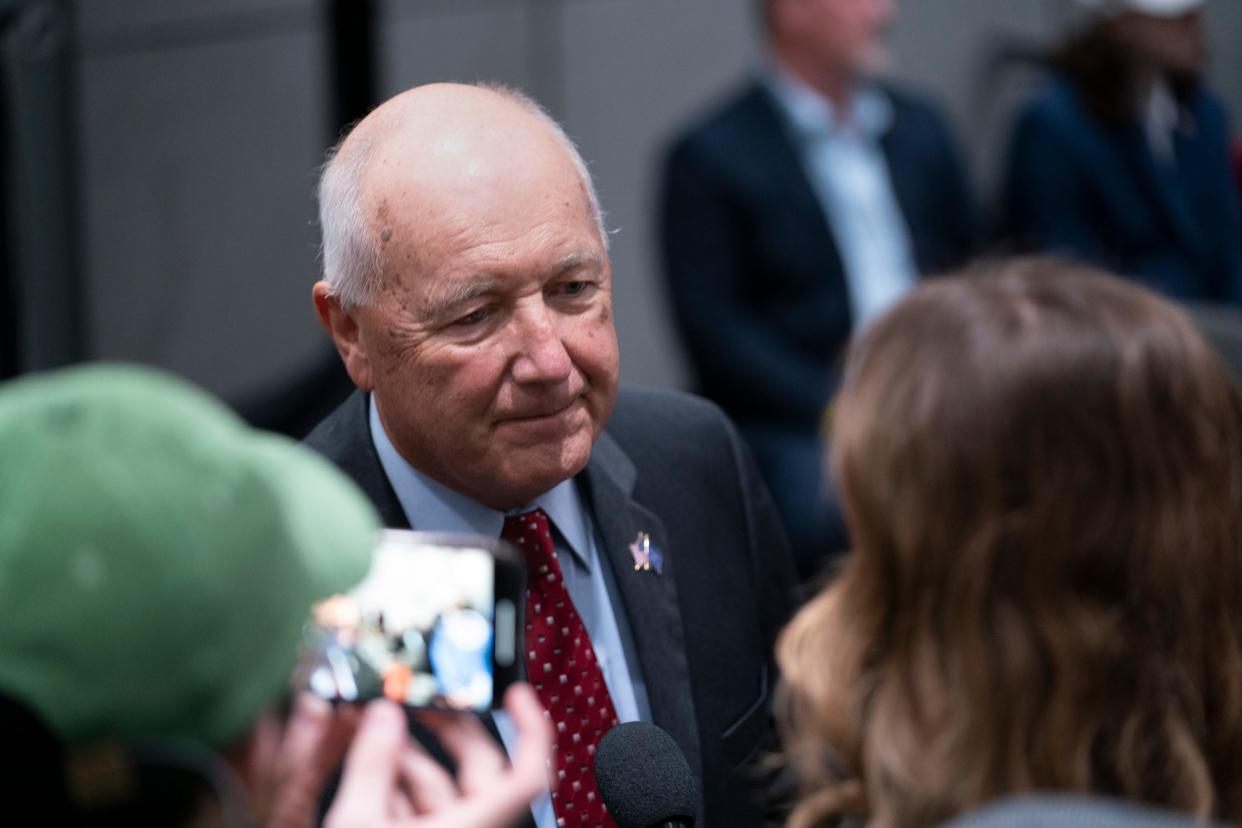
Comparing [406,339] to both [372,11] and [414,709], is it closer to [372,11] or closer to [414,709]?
[414,709]

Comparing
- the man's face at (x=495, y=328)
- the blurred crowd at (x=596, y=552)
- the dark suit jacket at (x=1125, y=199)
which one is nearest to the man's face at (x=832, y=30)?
the dark suit jacket at (x=1125, y=199)

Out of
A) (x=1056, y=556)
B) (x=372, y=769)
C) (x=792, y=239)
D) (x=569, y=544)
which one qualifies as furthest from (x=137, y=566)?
(x=792, y=239)

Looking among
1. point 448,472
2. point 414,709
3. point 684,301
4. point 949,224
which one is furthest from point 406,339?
point 949,224

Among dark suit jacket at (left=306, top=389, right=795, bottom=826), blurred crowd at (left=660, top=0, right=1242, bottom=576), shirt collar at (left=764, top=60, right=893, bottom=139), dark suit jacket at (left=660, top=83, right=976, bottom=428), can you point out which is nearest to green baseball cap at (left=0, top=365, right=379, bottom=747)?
dark suit jacket at (left=306, top=389, right=795, bottom=826)

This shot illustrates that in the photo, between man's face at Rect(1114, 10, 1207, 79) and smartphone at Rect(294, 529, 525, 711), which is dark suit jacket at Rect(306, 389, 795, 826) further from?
man's face at Rect(1114, 10, 1207, 79)

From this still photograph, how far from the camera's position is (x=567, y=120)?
502 centimetres

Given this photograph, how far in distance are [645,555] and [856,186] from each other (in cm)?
224

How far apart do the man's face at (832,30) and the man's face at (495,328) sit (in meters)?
2.34

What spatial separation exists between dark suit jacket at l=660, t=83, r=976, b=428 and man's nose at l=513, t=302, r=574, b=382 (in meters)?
1.99

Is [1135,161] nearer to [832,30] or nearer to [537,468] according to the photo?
[832,30]

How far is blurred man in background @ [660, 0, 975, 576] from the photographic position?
3840 mm

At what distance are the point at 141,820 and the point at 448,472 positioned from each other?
39.0 inches

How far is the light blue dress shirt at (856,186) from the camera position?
396cm

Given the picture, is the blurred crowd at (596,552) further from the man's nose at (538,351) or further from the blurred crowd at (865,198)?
the blurred crowd at (865,198)
